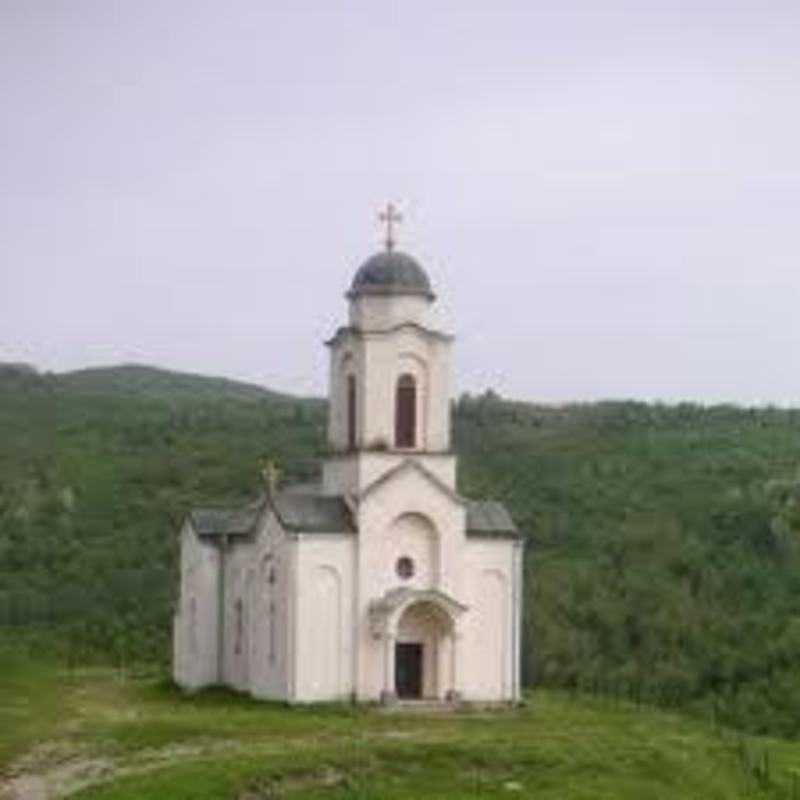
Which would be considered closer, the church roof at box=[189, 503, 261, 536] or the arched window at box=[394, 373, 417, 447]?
the arched window at box=[394, 373, 417, 447]

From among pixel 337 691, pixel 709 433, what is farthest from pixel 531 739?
pixel 709 433

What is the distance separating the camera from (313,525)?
152 feet

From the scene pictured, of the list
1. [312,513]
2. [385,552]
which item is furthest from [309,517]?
[385,552]

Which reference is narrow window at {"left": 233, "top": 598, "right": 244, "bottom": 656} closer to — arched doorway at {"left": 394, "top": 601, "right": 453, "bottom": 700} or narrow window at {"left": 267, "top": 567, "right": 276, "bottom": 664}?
narrow window at {"left": 267, "top": 567, "right": 276, "bottom": 664}

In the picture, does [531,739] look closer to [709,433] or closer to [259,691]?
[259,691]

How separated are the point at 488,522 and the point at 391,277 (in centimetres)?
630

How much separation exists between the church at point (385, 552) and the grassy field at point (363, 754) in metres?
1.48

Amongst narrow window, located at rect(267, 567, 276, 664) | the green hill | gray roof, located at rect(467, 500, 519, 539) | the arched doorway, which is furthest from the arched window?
the green hill

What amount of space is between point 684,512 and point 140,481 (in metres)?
24.2

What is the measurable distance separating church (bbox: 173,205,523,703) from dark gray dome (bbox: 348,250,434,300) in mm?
33

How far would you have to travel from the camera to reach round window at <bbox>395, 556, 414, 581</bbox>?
154 feet

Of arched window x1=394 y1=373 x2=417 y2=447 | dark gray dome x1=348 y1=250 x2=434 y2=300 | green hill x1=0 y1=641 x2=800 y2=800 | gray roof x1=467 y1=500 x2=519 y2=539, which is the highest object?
dark gray dome x1=348 y1=250 x2=434 y2=300

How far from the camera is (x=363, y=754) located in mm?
36188

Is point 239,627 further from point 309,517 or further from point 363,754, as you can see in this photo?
point 363,754
